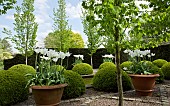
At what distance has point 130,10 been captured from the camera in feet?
8.16

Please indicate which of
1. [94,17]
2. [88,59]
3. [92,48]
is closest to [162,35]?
[94,17]

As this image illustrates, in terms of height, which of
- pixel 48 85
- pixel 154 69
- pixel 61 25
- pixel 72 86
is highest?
pixel 61 25

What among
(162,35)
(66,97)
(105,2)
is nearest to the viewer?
(105,2)

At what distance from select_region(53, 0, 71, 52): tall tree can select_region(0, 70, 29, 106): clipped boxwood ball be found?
8786mm

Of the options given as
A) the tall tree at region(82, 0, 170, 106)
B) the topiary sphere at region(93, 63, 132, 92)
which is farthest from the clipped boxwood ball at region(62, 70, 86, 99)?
the tall tree at region(82, 0, 170, 106)

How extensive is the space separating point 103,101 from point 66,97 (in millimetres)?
994

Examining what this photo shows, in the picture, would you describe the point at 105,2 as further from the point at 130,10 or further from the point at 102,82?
the point at 102,82

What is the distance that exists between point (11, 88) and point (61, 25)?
10.2 meters

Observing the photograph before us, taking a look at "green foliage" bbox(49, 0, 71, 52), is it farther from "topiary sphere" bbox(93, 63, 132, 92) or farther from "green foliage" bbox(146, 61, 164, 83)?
"topiary sphere" bbox(93, 63, 132, 92)

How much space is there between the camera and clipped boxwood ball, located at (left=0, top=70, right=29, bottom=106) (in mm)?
3934

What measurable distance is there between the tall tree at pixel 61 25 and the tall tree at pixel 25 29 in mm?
2509

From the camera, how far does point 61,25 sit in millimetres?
13797

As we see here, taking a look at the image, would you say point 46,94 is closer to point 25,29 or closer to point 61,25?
point 25,29

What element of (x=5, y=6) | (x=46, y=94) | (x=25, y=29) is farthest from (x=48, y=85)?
(x=25, y=29)
